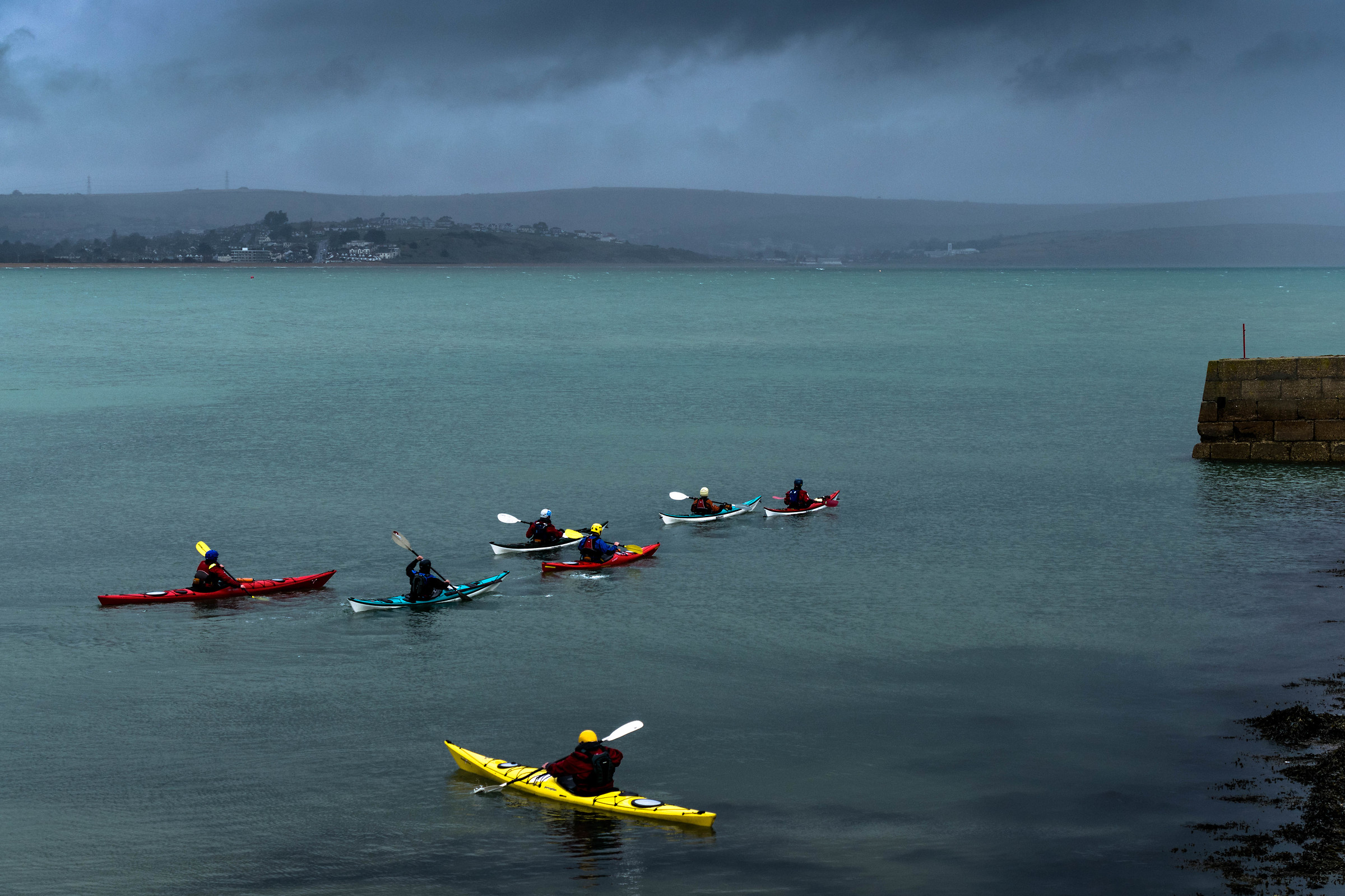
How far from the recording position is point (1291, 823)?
2084 centimetres

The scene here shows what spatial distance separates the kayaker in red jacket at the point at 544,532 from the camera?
141 ft

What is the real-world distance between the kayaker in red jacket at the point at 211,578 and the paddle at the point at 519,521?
1038 centimetres

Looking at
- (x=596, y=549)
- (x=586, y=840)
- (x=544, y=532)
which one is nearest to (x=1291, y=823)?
(x=586, y=840)

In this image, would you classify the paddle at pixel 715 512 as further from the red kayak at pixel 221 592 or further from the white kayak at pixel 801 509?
the red kayak at pixel 221 592

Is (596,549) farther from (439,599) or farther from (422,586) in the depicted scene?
A: (422,586)

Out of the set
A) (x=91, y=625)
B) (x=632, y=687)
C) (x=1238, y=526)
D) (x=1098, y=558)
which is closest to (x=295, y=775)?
(x=632, y=687)

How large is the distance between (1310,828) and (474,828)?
13.9 m

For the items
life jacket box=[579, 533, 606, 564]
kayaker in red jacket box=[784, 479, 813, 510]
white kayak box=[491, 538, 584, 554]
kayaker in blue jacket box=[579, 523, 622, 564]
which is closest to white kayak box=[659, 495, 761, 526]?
kayaker in red jacket box=[784, 479, 813, 510]

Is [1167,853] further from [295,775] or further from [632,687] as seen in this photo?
[295,775]

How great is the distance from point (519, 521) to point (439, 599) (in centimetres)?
813

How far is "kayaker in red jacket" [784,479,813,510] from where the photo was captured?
49.0 metres

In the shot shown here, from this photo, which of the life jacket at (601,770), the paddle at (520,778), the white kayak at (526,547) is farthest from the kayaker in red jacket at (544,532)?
the life jacket at (601,770)

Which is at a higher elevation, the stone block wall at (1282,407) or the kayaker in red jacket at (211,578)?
the stone block wall at (1282,407)

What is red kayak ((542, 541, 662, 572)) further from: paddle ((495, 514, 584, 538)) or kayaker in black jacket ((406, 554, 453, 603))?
kayaker in black jacket ((406, 554, 453, 603))
